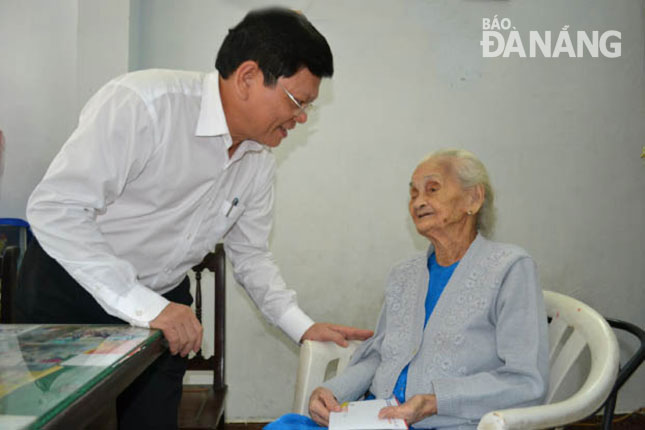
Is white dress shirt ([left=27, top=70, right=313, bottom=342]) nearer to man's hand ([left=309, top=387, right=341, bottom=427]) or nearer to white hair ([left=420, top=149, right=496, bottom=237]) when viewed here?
man's hand ([left=309, top=387, right=341, bottom=427])

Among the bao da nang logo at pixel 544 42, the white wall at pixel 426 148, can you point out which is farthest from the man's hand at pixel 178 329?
the bao da nang logo at pixel 544 42

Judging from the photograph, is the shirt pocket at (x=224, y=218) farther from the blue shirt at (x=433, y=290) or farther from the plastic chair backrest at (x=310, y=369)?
the blue shirt at (x=433, y=290)

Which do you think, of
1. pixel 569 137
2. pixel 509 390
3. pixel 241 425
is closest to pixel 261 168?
pixel 509 390

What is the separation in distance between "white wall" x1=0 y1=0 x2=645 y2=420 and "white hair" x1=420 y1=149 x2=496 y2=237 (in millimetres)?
1316

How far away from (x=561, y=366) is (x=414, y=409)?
476 mm

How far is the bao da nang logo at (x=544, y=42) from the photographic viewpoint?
3.02 m

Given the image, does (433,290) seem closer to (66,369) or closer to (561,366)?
(561,366)

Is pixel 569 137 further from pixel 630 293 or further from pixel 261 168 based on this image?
pixel 261 168

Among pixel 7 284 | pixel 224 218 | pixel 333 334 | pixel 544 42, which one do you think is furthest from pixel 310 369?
pixel 544 42

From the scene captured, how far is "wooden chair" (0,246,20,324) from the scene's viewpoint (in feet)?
6.05

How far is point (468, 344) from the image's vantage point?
1.43 m

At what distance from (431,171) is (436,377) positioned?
611mm

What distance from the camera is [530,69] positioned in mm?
3041

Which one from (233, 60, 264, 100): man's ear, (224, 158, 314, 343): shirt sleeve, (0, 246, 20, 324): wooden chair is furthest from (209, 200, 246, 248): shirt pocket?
(0, 246, 20, 324): wooden chair
